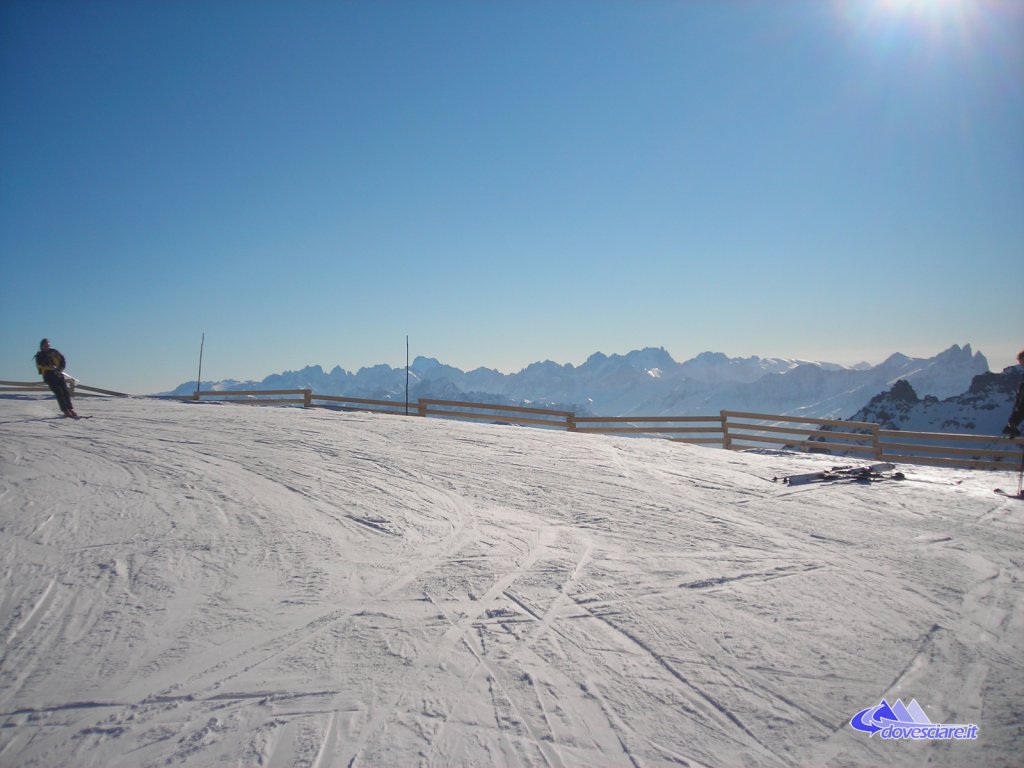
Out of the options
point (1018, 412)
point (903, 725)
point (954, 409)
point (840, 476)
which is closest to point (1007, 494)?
point (1018, 412)

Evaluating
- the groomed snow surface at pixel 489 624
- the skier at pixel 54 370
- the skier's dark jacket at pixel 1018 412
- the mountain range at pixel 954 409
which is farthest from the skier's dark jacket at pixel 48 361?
A: the mountain range at pixel 954 409

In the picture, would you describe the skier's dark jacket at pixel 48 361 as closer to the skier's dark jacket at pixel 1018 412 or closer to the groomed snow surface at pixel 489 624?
the groomed snow surface at pixel 489 624

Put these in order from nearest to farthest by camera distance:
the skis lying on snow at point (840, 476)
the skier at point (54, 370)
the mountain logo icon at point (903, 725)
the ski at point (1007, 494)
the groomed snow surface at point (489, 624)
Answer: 1. the groomed snow surface at point (489, 624)
2. the mountain logo icon at point (903, 725)
3. the ski at point (1007, 494)
4. the skis lying on snow at point (840, 476)
5. the skier at point (54, 370)

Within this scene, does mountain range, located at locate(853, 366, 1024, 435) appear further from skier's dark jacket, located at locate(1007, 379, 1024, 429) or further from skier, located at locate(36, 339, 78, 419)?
skier, located at locate(36, 339, 78, 419)

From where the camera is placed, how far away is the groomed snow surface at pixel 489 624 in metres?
2.82

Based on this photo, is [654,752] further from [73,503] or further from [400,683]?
[73,503]

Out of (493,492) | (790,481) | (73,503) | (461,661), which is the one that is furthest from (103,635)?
(790,481)

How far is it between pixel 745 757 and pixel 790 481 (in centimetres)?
756

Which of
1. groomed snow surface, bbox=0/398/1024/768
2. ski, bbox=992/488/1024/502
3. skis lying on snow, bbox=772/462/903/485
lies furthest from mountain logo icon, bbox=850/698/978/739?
ski, bbox=992/488/1024/502

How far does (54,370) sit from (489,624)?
52.4 ft

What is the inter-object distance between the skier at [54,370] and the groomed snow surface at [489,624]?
729 cm

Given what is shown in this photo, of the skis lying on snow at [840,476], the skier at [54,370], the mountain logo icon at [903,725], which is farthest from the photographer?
the skier at [54,370]

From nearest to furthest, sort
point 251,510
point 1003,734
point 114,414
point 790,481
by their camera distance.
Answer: point 1003,734
point 251,510
point 790,481
point 114,414

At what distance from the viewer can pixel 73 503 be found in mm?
6570
